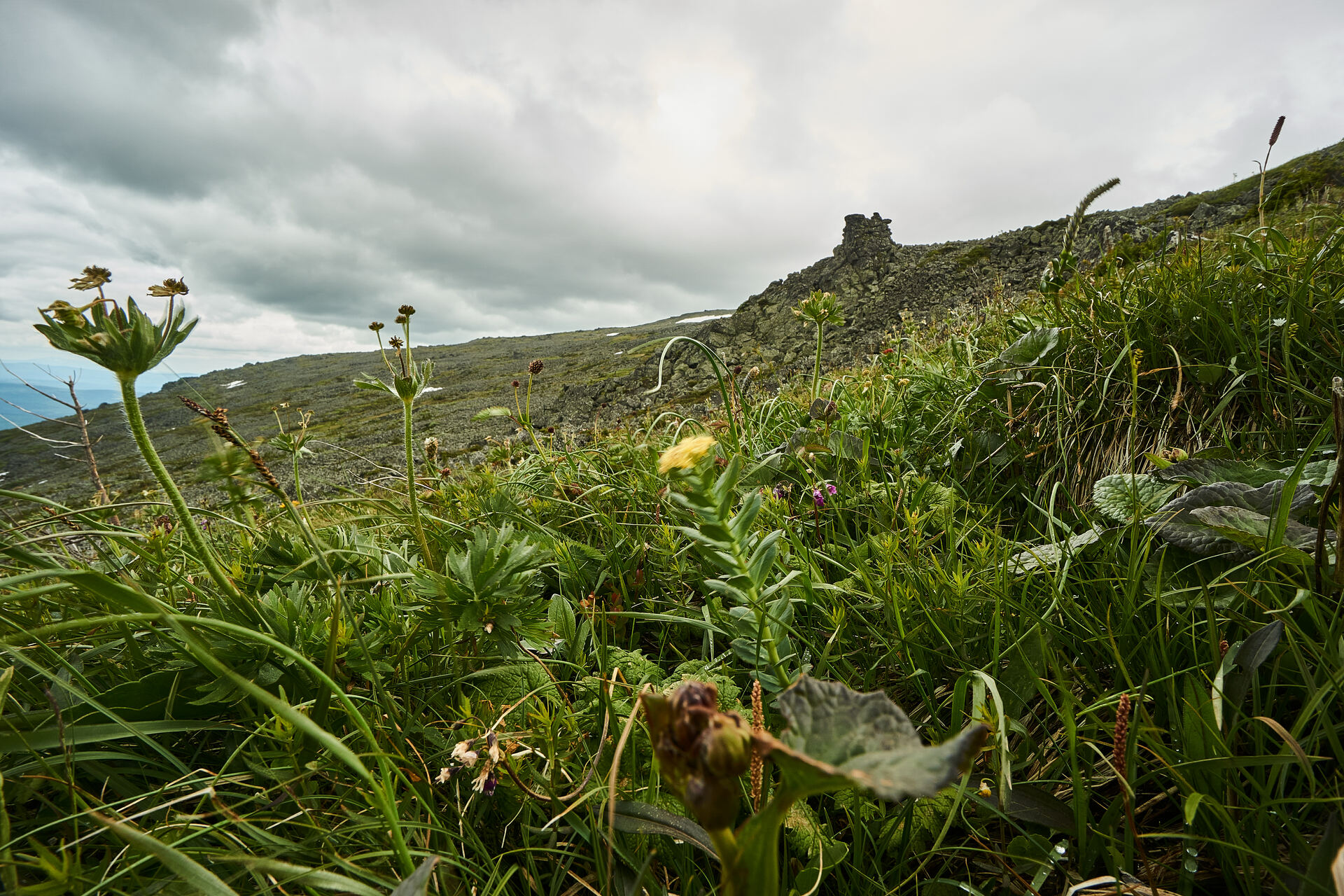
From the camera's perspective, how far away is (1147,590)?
148cm

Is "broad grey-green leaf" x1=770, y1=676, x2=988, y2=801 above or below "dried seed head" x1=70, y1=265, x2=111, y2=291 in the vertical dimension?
below

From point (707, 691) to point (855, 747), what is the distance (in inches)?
6.0

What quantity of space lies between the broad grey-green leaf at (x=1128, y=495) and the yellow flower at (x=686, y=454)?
54.3 inches

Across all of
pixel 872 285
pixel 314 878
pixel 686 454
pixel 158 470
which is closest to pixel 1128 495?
pixel 686 454

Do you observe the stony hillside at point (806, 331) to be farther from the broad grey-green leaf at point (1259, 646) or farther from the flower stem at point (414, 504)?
the broad grey-green leaf at point (1259, 646)

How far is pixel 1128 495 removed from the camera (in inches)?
69.7

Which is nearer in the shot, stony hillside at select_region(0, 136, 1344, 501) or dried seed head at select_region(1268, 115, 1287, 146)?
dried seed head at select_region(1268, 115, 1287, 146)

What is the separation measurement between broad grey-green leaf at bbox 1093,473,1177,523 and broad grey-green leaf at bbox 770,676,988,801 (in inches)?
59.2

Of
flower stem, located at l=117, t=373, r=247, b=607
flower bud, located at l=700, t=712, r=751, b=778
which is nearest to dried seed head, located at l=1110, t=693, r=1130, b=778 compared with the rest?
A: flower bud, located at l=700, t=712, r=751, b=778

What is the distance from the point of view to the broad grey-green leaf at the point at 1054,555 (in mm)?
1634

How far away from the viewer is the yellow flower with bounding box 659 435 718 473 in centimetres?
98

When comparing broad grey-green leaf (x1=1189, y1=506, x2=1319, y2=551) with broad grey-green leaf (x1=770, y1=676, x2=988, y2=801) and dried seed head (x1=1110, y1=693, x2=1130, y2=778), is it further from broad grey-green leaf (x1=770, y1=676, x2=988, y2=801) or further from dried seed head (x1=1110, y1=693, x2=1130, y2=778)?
broad grey-green leaf (x1=770, y1=676, x2=988, y2=801)

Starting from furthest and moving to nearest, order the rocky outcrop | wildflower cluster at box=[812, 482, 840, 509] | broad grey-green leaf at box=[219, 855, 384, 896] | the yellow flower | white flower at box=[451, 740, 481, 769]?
1. the rocky outcrop
2. wildflower cluster at box=[812, 482, 840, 509]
3. white flower at box=[451, 740, 481, 769]
4. the yellow flower
5. broad grey-green leaf at box=[219, 855, 384, 896]

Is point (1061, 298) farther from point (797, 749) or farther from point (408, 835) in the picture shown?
point (408, 835)
